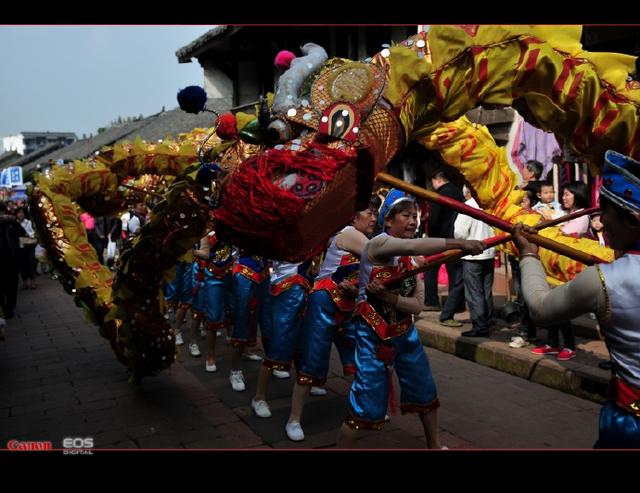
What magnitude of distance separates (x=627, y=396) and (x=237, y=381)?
11.9ft

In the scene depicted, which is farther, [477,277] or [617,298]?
[477,277]

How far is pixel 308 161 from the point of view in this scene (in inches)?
82.3

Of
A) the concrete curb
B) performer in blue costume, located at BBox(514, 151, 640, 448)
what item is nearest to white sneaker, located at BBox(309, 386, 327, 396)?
the concrete curb

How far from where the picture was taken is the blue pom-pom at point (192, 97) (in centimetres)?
307

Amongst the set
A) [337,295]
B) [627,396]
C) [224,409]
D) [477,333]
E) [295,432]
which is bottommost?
[477,333]

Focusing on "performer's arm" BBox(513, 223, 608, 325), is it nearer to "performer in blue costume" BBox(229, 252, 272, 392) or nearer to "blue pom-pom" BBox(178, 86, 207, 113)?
"blue pom-pom" BBox(178, 86, 207, 113)

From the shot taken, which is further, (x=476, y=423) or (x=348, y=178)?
(x=476, y=423)

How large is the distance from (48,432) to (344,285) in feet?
7.81

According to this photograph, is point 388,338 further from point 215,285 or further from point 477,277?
point 477,277

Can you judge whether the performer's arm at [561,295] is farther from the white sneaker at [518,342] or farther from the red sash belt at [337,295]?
the white sneaker at [518,342]

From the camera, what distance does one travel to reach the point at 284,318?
4469 mm

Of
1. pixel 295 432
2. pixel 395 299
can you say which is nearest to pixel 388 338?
pixel 395 299
